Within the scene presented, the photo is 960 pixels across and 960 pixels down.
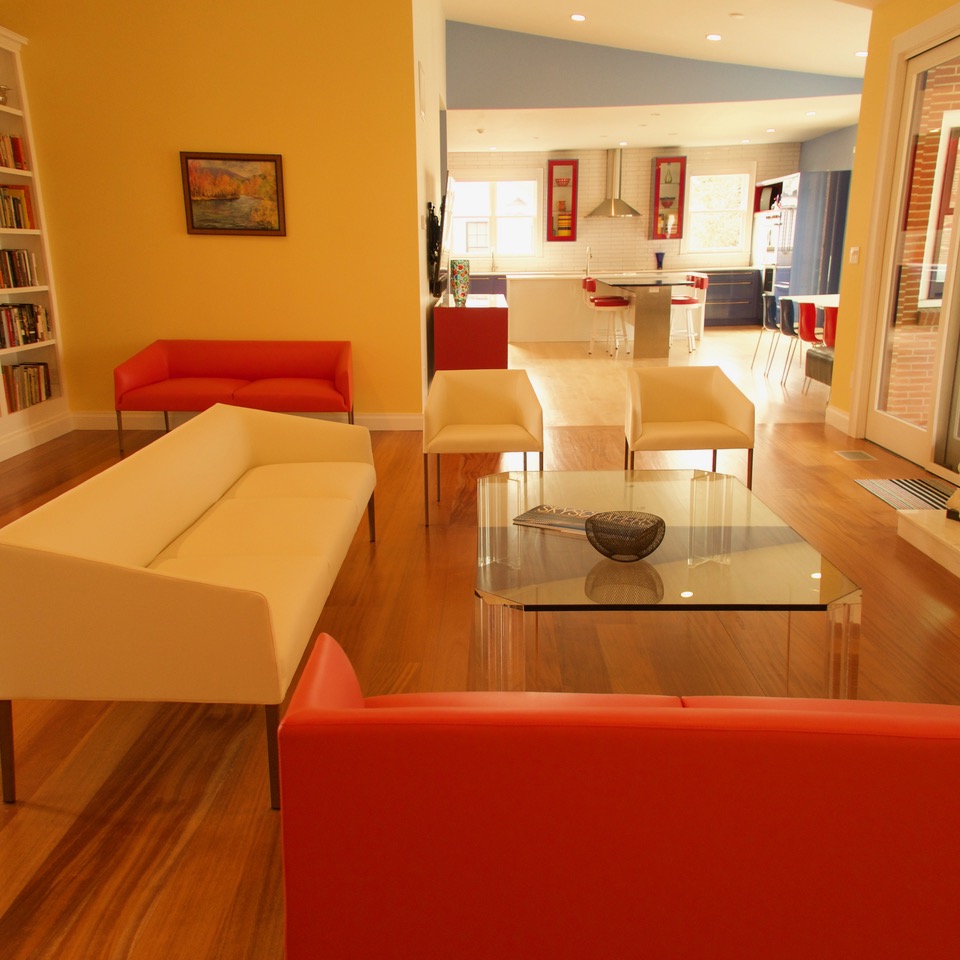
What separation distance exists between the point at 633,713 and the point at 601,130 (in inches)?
405

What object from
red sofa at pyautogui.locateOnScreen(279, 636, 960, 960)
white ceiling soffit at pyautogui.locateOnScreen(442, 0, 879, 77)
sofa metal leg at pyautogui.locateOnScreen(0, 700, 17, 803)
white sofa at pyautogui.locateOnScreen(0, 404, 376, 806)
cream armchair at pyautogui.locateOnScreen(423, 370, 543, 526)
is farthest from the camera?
white ceiling soffit at pyautogui.locateOnScreen(442, 0, 879, 77)

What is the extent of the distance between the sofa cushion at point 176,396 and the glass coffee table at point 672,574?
8.97 feet

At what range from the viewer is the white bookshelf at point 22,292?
554cm

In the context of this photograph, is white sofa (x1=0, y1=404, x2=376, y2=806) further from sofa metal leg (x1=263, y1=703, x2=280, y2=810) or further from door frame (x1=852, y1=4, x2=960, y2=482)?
door frame (x1=852, y1=4, x2=960, y2=482)

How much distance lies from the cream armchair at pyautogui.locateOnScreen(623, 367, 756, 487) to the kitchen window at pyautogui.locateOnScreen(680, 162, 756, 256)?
877cm

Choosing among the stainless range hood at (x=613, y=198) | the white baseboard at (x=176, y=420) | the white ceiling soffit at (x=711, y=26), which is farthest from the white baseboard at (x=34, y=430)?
the stainless range hood at (x=613, y=198)

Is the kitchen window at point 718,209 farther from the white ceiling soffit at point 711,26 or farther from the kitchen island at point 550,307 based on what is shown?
the white ceiling soffit at point 711,26

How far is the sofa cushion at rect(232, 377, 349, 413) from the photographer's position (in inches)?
217

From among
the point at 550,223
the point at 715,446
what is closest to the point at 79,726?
the point at 715,446

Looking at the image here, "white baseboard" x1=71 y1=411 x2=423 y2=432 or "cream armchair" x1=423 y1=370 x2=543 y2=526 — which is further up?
"cream armchair" x1=423 y1=370 x2=543 y2=526

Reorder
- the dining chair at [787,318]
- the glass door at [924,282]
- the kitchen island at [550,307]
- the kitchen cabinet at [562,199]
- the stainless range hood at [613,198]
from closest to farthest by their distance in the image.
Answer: the glass door at [924,282] < the dining chair at [787,318] < the kitchen island at [550,307] < the stainless range hood at [613,198] < the kitchen cabinet at [562,199]

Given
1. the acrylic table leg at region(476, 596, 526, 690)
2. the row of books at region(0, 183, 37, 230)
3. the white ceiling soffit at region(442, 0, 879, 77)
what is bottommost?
the acrylic table leg at region(476, 596, 526, 690)

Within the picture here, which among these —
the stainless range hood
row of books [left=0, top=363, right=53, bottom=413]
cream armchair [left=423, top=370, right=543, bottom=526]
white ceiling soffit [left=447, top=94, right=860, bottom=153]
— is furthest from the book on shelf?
the stainless range hood

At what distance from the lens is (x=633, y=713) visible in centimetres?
119
